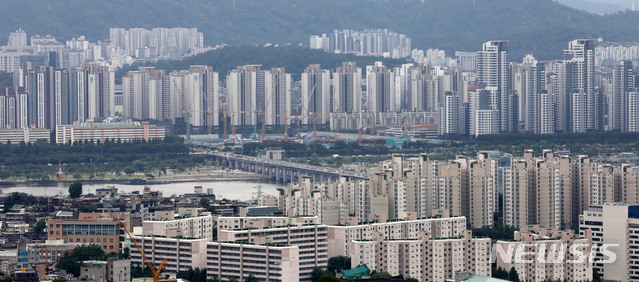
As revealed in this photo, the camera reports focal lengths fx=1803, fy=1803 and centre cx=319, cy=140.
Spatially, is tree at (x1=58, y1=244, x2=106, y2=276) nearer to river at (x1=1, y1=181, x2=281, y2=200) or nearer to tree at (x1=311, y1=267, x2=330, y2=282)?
tree at (x1=311, y1=267, x2=330, y2=282)

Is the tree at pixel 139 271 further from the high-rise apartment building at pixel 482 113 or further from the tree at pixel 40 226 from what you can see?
the high-rise apartment building at pixel 482 113

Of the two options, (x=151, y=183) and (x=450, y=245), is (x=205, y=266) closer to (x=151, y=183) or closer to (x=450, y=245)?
(x=450, y=245)

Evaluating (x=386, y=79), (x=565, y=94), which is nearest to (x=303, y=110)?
(x=386, y=79)

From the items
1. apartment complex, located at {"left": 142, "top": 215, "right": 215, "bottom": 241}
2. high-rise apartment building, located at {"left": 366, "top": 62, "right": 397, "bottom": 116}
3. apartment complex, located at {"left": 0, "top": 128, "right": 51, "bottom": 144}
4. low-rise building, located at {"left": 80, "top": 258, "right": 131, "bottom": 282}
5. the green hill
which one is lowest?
low-rise building, located at {"left": 80, "top": 258, "right": 131, "bottom": 282}

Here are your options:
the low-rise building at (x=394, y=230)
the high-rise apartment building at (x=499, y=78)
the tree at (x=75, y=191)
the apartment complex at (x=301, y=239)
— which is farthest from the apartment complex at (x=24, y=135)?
the apartment complex at (x=301, y=239)

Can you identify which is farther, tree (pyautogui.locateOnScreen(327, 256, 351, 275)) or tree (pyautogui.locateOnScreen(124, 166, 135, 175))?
tree (pyautogui.locateOnScreen(124, 166, 135, 175))

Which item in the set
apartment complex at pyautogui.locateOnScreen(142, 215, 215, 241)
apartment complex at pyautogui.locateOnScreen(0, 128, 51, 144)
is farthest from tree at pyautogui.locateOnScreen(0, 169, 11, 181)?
apartment complex at pyautogui.locateOnScreen(142, 215, 215, 241)

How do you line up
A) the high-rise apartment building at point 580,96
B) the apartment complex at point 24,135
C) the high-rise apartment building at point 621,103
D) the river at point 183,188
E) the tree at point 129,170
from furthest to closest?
the high-rise apartment building at point 580,96 < the high-rise apartment building at point 621,103 < the apartment complex at point 24,135 < the tree at point 129,170 < the river at point 183,188
